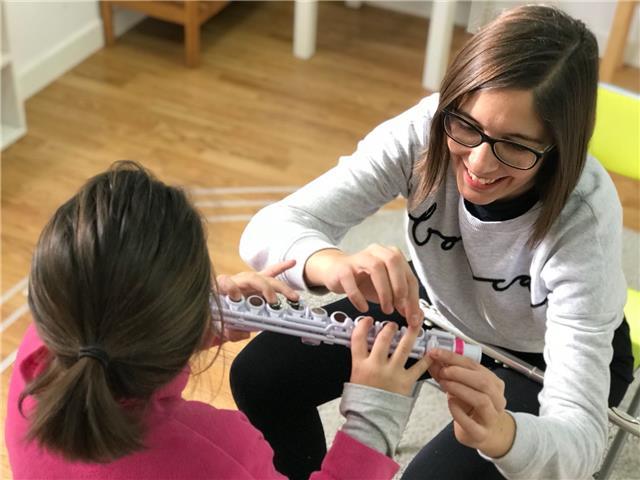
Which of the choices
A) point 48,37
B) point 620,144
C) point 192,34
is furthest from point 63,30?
point 620,144

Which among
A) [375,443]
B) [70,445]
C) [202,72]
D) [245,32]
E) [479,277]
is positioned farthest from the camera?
[245,32]

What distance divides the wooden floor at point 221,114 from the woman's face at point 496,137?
979 millimetres

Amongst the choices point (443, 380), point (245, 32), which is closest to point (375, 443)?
point (443, 380)

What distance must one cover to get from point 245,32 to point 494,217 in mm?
1891

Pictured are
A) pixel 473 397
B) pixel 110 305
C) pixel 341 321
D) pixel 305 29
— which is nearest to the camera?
pixel 110 305

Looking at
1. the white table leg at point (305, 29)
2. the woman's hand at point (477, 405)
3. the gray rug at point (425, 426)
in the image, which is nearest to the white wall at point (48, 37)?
the white table leg at point (305, 29)

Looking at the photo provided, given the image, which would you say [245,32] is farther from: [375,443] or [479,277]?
[375,443]

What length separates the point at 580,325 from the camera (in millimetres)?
1003

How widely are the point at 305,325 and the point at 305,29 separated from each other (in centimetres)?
181

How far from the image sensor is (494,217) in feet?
3.47

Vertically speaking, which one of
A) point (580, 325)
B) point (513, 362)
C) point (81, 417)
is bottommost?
point (513, 362)

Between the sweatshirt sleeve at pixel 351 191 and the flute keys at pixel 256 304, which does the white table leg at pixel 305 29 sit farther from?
the flute keys at pixel 256 304

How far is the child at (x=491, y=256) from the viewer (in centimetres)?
90

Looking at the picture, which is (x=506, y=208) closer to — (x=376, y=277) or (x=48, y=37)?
(x=376, y=277)
